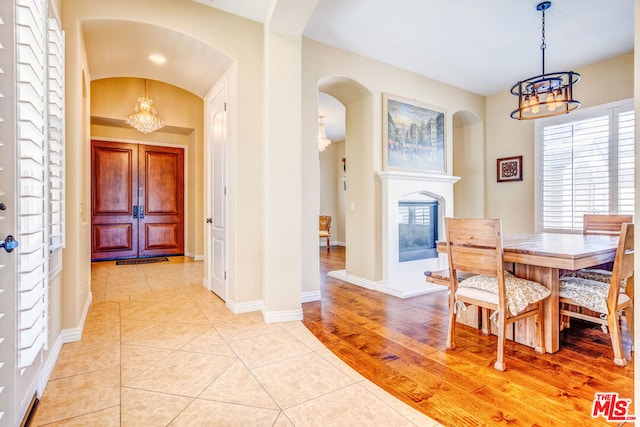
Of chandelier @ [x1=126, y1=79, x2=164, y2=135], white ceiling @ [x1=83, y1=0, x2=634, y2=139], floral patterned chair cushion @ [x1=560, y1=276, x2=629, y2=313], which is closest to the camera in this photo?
floral patterned chair cushion @ [x1=560, y1=276, x2=629, y2=313]

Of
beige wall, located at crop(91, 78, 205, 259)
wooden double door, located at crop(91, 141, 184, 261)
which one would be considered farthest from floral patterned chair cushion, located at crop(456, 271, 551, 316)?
wooden double door, located at crop(91, 141, 184, 261)

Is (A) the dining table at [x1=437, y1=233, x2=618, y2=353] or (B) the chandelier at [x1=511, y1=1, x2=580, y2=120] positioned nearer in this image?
(A) the dining table at [x1=437, y1=233, x2=618, y2=353]

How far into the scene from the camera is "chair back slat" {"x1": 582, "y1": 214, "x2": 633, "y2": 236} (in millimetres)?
3223

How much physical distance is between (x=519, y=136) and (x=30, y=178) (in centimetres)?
587

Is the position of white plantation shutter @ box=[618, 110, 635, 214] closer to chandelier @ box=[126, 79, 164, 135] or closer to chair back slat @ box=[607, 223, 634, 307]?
chair back slat @ box=[607, 223, 634, 307]

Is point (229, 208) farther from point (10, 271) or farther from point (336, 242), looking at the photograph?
point (336, 242)

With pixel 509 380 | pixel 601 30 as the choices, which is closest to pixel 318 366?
pixel 509 380

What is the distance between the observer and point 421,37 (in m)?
3.70

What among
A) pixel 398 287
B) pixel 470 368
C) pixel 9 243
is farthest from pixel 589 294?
pixel 9 243

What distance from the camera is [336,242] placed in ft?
29.1

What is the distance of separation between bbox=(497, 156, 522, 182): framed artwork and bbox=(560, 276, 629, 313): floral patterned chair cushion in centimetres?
312

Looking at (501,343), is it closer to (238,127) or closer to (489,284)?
(489,284)

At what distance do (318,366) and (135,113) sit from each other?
532 centimetres

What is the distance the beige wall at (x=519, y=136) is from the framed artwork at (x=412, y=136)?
1198mm
